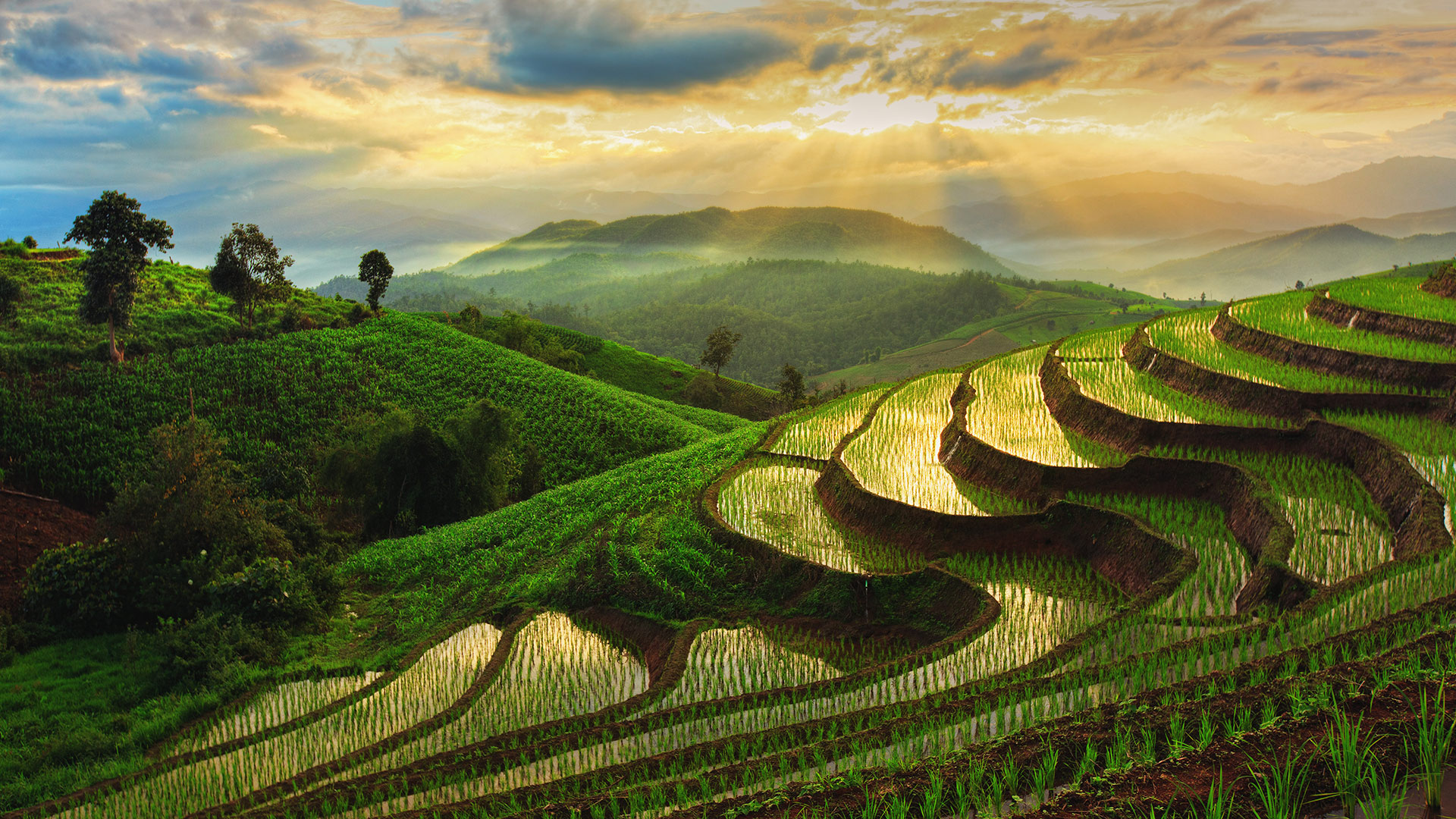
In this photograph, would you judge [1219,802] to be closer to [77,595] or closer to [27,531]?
[77,595]

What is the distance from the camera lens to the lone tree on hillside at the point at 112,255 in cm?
3700

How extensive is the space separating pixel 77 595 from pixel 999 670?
62.9 feet

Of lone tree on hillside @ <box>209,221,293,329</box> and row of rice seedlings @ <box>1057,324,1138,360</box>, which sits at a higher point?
lone tree on hillside @ <box>209,221,293,329</box>

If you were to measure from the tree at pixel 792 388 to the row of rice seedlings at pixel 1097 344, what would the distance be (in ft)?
113

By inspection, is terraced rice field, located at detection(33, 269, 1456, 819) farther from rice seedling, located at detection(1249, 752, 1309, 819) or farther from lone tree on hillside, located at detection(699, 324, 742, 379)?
lone tree on hillside, located at detection(699, 324, 742, 379)

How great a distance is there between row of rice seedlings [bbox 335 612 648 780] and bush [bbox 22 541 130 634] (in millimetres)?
10501

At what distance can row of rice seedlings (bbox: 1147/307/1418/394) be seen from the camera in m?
16.1

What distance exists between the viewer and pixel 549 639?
13.2m

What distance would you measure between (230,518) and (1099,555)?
18.3 meters

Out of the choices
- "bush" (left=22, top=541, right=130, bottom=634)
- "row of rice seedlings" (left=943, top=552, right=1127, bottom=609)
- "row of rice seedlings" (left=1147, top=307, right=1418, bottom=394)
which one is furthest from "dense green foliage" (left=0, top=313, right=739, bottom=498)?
"row of rice seedlings" (left=1147, top=307, right=1418, bottom=394)

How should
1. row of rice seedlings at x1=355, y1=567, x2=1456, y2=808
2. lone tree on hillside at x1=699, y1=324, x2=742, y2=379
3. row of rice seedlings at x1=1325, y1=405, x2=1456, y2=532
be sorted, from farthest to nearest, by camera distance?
1. lone tree on hillside at x1=699, y1=324, x2=742, y2=379
2. row of rice seedlings at x1=1325, y1=405, x2=1456, y2=532
3. row of rice seedlings at x1=355, y1=567, x2=1456, y2=808

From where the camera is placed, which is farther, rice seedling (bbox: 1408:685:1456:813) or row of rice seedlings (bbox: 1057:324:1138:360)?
row of rice seedlings (bbox: 1057:324:1138:360)

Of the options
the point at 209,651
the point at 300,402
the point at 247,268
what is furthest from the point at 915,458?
the point at 247,268

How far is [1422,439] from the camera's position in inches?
503
